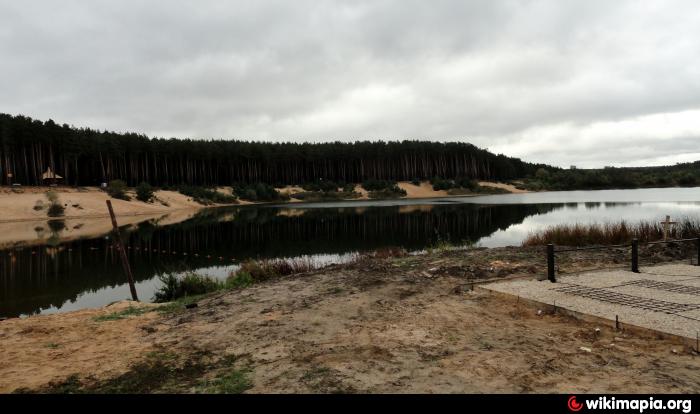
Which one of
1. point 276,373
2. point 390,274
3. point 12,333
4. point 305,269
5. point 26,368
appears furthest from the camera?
point 305,269

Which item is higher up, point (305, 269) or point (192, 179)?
point (192, 179)

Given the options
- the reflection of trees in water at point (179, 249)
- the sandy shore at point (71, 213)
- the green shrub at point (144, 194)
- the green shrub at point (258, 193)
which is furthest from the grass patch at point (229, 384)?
the green shrub at point (258, 193)

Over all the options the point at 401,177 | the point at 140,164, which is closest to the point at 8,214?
the point at 140,164

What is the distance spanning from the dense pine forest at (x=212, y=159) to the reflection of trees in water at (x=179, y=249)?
145ft

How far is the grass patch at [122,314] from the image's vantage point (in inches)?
381

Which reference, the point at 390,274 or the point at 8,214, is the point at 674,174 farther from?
the point at 8,214

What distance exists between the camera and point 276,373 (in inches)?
224

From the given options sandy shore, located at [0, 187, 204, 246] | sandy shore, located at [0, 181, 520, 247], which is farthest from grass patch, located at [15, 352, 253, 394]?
sandy shore, located at [0, 187, 204, 246]

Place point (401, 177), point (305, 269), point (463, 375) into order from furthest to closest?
point (401, 177) → point (305, 269) → point (463, 375)

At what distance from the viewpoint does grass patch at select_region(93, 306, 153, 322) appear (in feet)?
31.7

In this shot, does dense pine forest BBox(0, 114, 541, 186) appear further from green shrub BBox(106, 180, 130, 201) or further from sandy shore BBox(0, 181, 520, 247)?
green shrub BBox(106, 180, 130, 201)

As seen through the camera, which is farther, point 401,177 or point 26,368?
point 401,177

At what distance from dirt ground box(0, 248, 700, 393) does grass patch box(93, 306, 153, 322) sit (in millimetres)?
186

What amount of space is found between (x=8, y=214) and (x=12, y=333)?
51.4 metres
